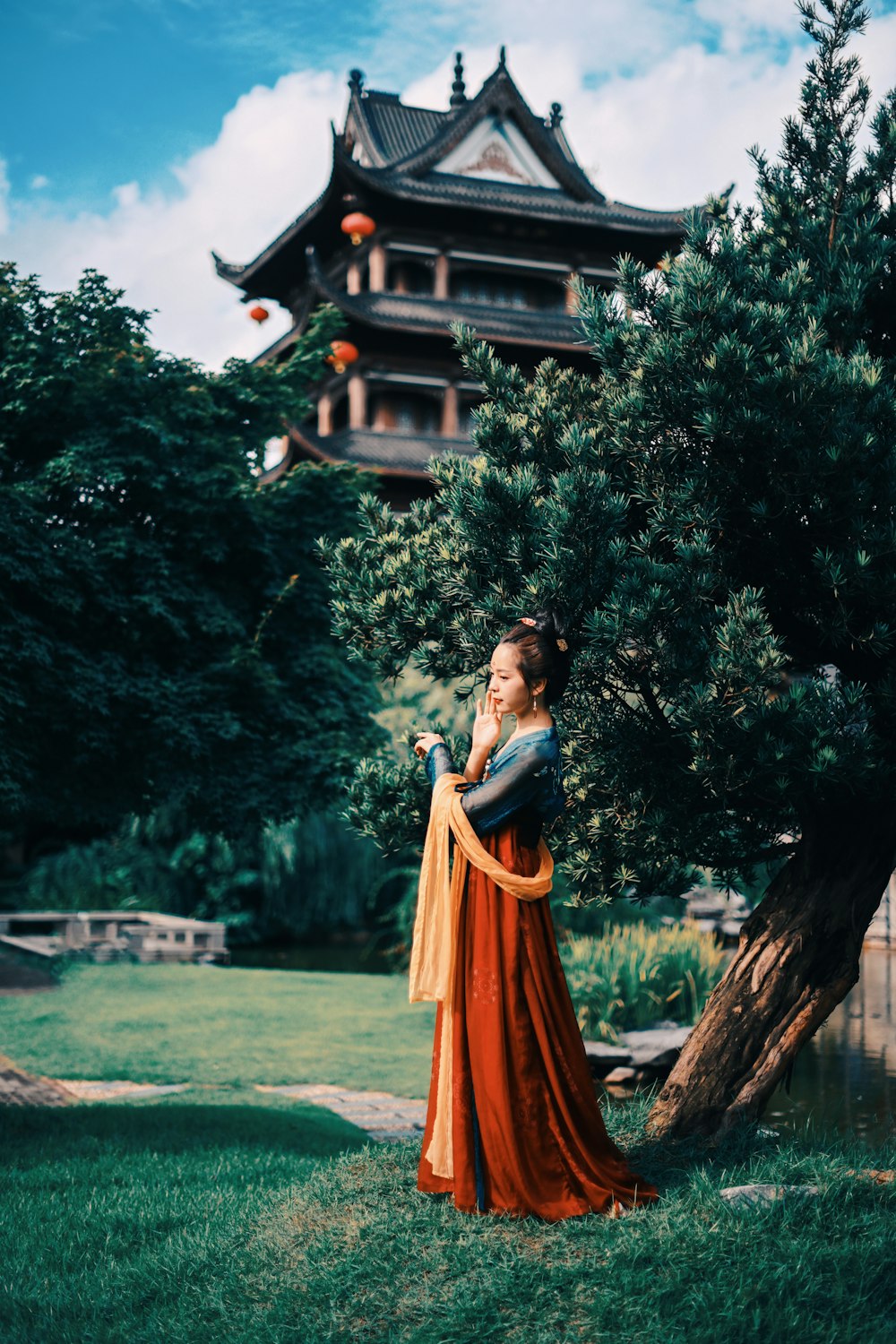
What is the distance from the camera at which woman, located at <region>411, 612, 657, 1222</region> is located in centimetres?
445

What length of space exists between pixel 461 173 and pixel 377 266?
116 inches

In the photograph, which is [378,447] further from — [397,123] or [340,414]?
[397,123]

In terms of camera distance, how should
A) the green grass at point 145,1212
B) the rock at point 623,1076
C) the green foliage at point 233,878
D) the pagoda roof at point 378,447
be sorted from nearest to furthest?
1. the green grass at point 145,1212
2. the rock at point 623,1076
3. the green foliage at point 233,878
4. the pagoda roof at point 378,447

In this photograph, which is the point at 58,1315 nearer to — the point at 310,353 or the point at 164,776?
the point at 164,776

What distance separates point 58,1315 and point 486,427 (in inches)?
145

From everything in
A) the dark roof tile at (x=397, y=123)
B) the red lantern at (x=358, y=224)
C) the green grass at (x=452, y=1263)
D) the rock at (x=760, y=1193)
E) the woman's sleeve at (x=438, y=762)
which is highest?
the dark roof tile at (x=397, y=123)

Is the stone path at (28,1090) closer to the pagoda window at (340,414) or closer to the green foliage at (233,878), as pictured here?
the green foliage at (233,878)

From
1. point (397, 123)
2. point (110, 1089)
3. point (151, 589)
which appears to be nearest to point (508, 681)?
point (151, 589)

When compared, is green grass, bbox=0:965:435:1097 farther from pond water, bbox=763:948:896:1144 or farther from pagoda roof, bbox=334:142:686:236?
pagoda roof, bbox=334:142:686:236

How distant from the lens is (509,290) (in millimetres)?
28781

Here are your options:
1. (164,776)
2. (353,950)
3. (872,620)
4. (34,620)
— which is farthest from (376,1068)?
(353,950)

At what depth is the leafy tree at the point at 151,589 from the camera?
648 cm

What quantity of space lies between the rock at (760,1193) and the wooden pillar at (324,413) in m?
26.0

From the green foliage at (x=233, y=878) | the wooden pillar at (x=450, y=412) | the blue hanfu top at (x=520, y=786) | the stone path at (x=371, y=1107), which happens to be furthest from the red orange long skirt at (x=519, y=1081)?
the wooden pillar at (x=450, y=412)
